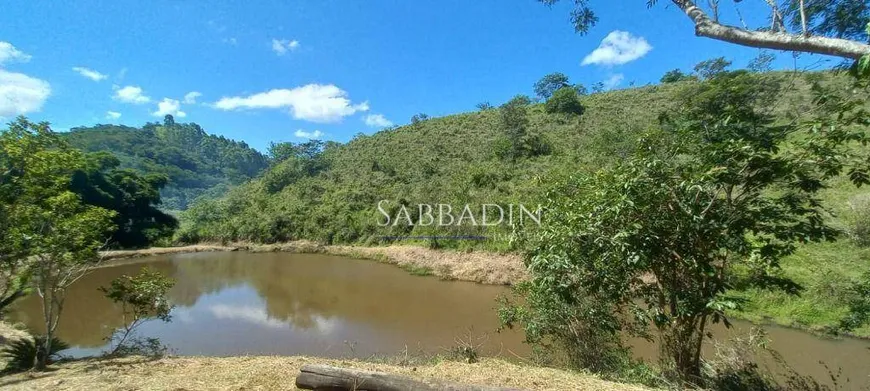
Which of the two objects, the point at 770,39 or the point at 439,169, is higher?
the point at 439,169

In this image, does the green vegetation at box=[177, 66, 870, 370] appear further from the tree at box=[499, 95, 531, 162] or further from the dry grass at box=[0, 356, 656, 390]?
the dry grass at box=[0, 356, 656, 390]

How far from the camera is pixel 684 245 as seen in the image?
13.0 ft

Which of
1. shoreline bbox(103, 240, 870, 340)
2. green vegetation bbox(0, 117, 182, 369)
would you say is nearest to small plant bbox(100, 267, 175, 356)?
green vegetation bbox(0, 117, 182, 369)

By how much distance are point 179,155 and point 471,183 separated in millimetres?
65255

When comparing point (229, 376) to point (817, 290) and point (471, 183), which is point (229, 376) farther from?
point (471, 183)

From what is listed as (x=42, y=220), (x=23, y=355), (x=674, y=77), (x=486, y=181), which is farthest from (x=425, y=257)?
(x=674, y=77)

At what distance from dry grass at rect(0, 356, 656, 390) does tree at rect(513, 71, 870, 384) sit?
3.05 feet

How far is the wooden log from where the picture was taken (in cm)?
314

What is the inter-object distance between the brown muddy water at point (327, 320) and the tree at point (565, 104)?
25577 millimetres

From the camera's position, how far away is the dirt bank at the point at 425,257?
1499 centimetres

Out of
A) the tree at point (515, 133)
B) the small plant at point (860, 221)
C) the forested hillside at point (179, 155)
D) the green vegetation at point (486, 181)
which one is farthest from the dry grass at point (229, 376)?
the forested hillside at point (179, 155)

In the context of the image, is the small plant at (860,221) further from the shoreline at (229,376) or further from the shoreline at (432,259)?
the shoreline at (229,376)

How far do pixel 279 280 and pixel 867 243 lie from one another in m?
20.0

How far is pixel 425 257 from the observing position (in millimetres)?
18422
